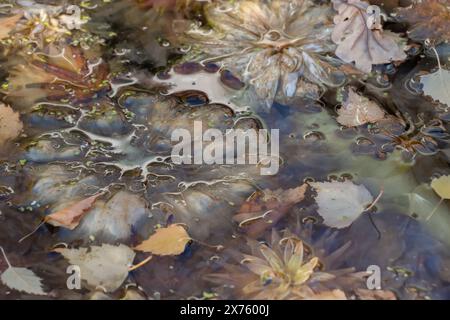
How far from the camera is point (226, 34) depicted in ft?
4.92

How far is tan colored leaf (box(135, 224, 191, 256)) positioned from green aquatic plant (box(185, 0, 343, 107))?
0.37 meters

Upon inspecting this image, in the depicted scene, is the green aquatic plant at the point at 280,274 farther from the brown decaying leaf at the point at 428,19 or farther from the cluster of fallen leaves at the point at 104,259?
the brown decaying leaf at the point at 428,19

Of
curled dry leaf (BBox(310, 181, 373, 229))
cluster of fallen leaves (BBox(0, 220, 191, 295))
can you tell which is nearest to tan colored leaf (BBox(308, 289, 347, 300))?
curled dry leaf (BBox(310, 181, 373, 229))

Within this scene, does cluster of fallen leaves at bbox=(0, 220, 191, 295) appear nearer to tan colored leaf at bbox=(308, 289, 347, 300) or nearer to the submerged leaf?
the submerged leaf

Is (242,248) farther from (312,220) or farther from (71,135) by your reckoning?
(71,135)

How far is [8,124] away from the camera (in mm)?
1322

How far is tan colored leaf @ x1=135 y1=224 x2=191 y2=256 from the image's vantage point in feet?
3.71

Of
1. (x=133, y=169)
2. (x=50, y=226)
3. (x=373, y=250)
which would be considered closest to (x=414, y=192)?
(x=373, y=250)

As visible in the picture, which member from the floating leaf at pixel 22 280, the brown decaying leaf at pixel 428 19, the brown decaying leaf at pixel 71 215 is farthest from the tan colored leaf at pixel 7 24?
the brown decaying leaf at pixel 428 19

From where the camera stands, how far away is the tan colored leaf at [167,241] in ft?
3.71

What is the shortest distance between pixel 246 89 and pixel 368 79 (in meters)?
0.27

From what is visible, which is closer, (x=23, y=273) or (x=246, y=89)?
(x=23, y=273)

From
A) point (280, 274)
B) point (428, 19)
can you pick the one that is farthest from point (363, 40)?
point (280, 274)
